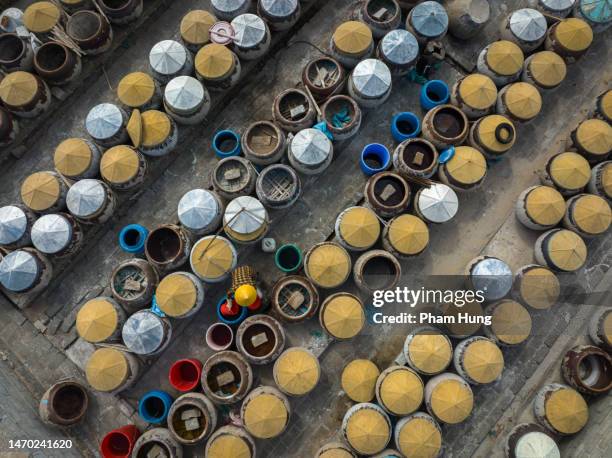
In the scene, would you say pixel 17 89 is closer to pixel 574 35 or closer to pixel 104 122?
pixel 104 122

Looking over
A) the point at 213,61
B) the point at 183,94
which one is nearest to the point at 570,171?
the point at 213,61

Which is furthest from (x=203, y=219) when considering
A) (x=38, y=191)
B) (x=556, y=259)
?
(x=556, y=259)

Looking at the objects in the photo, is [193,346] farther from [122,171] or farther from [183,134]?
[183,134]

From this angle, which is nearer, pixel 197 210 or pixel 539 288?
pixel 197 210

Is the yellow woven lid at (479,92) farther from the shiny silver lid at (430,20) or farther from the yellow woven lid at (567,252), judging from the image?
the yellow woven lid at (567,252)

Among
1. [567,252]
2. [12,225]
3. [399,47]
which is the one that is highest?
[399,47]

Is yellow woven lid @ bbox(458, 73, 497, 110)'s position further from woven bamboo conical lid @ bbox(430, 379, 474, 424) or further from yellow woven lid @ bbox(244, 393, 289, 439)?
yellow woven lid @ bbox(244, 393, 289, 439)
